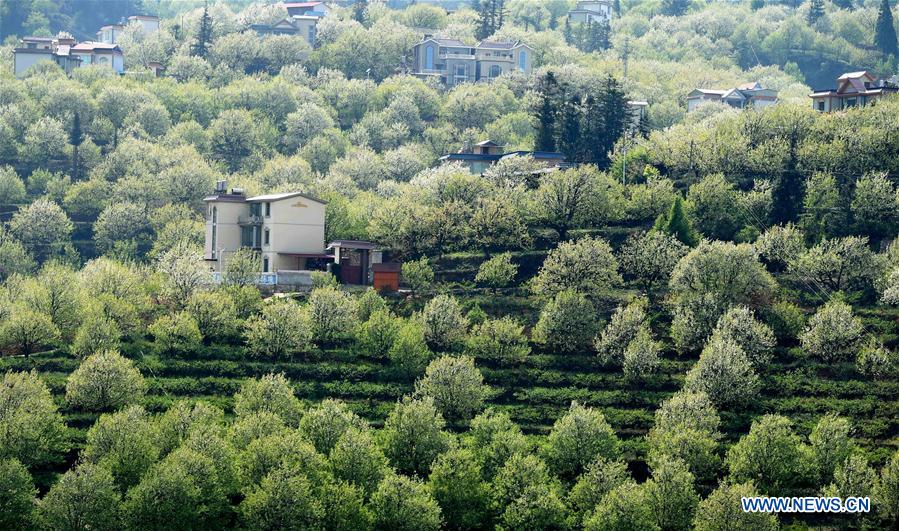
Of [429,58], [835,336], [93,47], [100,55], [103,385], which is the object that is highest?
[429,58]

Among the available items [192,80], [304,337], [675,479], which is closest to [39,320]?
[304,337]

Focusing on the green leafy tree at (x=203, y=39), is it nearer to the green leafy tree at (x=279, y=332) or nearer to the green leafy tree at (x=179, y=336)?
the green leafy tree at (x=179, y=336)

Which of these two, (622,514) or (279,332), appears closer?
(622,514)

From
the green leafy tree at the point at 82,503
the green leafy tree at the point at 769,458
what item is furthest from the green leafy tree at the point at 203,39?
the green leafy tree at the point at 769,458

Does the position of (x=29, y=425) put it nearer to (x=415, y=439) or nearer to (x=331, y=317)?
(x=415, y=439)

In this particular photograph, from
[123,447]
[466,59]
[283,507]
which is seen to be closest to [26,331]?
[123,447]

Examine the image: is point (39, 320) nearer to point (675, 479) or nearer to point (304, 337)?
point (304, 337)

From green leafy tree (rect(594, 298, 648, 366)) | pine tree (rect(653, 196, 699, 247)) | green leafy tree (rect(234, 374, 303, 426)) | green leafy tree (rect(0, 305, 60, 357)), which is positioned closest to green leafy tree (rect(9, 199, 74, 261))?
green leafy tree (rect(0, 305, 60, 357))
